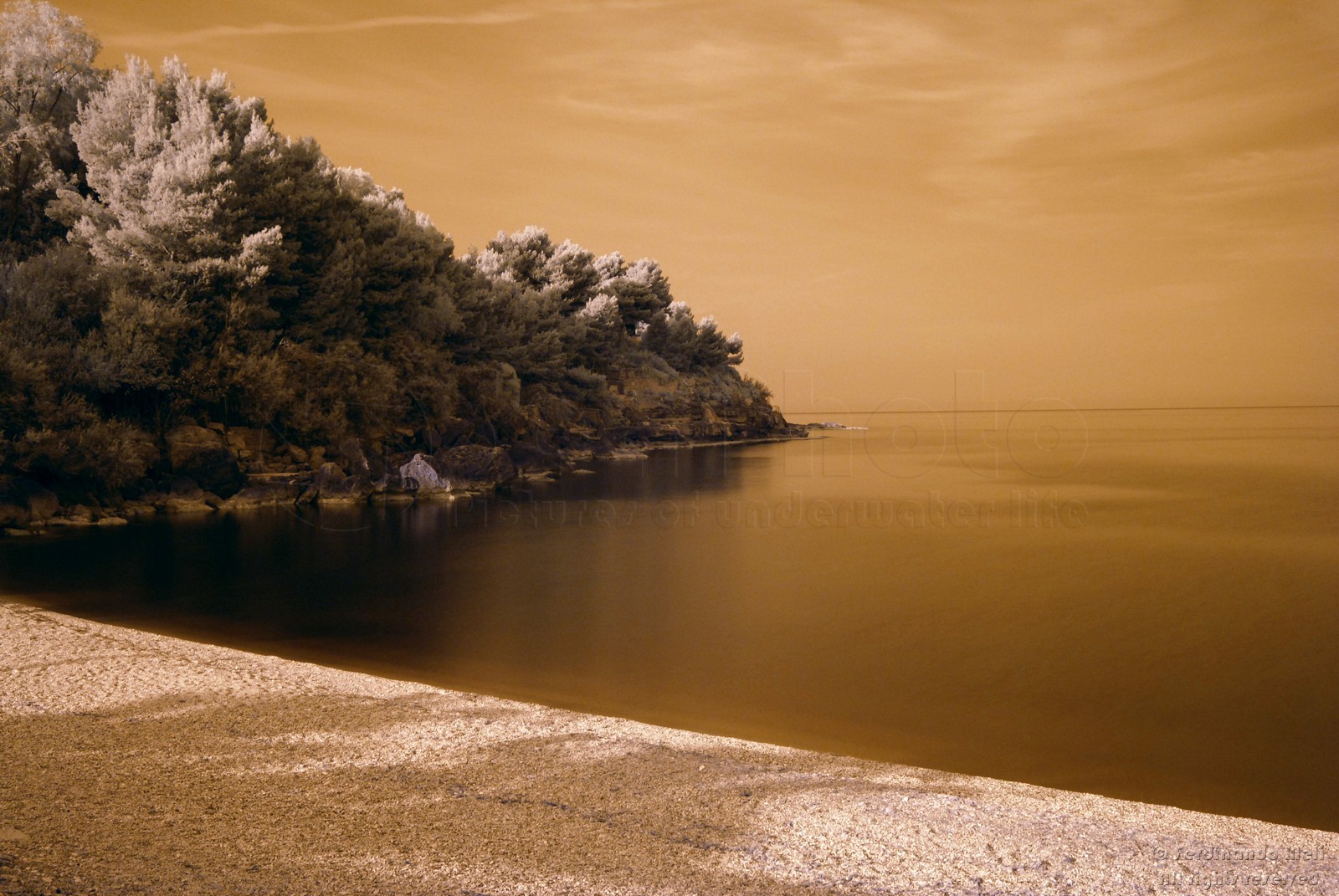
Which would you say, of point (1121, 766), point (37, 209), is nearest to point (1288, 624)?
point (1121, 766)

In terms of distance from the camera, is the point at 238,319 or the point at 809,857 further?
the point at 238,319

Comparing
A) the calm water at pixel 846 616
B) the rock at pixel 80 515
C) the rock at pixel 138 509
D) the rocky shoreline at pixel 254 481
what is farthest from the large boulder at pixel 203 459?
the rock at pixel 80 515

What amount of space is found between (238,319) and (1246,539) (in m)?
23.4

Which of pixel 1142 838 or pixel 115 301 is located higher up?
pixel 115 301

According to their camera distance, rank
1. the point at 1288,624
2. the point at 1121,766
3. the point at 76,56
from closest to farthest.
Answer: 1. the point at 1121,766
2. the point at 1288,624
3. the point at 76,56

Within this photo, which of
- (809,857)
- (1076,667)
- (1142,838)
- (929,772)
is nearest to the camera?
(809,857)

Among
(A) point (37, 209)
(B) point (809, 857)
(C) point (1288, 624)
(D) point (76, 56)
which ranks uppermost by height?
Result: (D) point (76, 56)

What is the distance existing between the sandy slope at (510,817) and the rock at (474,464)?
19738mm

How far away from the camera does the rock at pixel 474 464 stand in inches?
1013

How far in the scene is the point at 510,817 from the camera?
416cm

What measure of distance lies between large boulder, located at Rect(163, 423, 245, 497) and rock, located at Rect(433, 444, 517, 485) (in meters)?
5.99

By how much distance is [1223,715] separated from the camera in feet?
24.5

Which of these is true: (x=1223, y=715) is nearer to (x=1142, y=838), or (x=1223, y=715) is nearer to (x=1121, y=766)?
(x=1121, y=766)

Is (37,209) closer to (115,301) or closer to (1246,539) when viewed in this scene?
(115,301)
